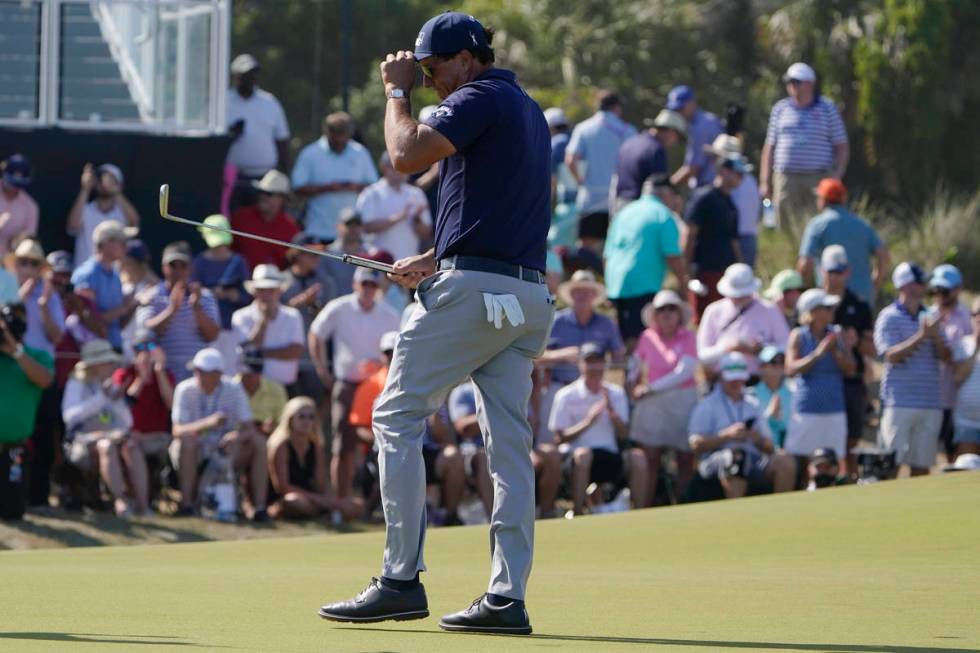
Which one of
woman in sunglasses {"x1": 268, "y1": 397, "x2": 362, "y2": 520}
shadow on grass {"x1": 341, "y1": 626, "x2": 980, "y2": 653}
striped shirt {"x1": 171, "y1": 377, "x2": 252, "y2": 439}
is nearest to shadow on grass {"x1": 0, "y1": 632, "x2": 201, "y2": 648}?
shadow on grass {"x1": 341, "y1": 626, "x2": 980, "y2": 653}

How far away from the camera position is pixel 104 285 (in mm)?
13953

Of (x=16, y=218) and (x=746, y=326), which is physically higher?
(x=16, y=218)

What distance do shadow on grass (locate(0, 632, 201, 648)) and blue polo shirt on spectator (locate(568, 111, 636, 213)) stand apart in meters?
12.1

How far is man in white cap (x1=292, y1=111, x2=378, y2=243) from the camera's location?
645 inches

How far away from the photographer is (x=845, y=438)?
13.7 metres

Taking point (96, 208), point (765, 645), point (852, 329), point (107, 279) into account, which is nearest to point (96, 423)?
point (107, 279)

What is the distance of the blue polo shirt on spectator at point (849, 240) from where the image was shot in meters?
15.2

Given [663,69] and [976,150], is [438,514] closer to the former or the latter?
[976,150]

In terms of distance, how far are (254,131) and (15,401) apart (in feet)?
16.7

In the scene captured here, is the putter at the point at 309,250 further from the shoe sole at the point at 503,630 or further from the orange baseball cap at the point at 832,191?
the orange baseball cap at the point at 832,191

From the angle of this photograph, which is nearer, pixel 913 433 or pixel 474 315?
pixel 474 315

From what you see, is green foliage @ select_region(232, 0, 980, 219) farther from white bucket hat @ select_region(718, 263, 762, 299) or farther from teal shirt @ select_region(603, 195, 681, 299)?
white bucket hat @ select_region(718, 263, 762, 299)

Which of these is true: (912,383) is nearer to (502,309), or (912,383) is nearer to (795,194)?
(795,194)

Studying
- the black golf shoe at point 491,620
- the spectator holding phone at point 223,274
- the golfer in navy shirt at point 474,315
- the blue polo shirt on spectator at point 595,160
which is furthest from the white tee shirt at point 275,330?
the black golf shoe at point 491,620
